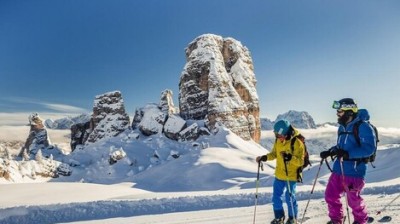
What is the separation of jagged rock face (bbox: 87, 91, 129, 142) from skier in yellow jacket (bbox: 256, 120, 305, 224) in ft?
207

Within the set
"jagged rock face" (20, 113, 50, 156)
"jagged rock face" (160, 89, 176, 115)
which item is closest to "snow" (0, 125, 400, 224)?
"jagged rock face" (160, 89, 176, 115)

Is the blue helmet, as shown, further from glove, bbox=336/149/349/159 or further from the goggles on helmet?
glove, bbox=336/149/349/159

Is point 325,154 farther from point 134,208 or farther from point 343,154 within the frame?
point 134,208

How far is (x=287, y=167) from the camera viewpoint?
595 cm

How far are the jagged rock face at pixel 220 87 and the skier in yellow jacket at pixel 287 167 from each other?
173 feet

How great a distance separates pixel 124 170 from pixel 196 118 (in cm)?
1920

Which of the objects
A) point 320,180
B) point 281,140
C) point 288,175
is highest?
point 281,140

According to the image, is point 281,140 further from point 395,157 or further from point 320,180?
point 395,157

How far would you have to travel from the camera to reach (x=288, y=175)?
5.96 metres

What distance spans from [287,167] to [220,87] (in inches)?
2213

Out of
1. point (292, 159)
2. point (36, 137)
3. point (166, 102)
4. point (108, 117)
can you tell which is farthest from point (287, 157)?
point (36, 137)

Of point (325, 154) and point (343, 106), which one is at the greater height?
point (343, 106)

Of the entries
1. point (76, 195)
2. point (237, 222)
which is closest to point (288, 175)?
point (237, 222)

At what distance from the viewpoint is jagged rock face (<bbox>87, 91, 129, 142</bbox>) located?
6775 centimetres
